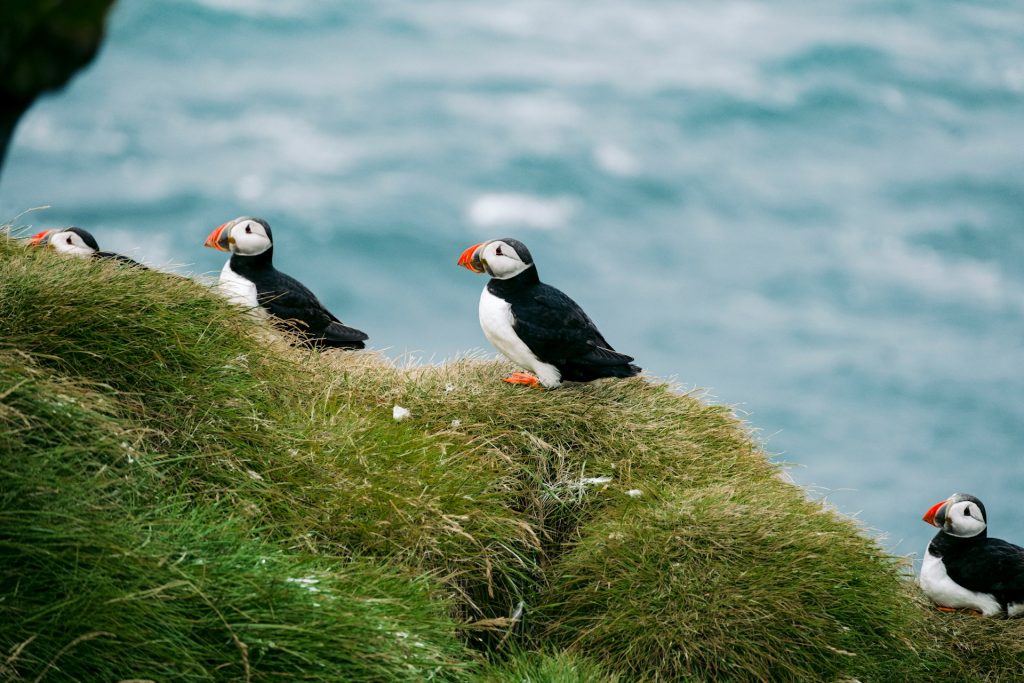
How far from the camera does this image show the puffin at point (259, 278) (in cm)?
714

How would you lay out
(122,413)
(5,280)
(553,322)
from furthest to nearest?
(553,322) < (5,280) < (122,413)

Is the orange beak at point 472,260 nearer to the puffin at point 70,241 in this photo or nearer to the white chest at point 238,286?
the white chest at point 238,286

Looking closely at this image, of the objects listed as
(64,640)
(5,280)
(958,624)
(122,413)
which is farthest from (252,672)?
(958,624)

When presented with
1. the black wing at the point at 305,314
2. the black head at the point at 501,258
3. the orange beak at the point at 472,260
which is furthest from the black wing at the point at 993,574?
the black wing at the point at 305,314

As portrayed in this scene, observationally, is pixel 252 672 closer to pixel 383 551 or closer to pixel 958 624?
pixel 383 551

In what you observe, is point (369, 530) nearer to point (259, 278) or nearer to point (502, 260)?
point (502, 260)

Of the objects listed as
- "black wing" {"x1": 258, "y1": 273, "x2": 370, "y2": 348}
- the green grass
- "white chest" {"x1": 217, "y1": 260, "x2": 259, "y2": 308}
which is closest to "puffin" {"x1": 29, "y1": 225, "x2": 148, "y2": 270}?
the green grass

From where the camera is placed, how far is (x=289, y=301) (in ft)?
23.9

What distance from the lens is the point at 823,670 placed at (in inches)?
217

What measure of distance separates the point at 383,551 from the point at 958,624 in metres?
3.64

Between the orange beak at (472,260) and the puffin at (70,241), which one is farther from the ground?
the orange beak at (472,260)

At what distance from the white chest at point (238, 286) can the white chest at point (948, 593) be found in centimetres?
446

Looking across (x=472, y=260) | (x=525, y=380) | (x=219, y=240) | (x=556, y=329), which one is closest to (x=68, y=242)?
(x=219, y=240)

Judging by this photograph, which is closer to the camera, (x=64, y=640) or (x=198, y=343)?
(x=64, y=640)
